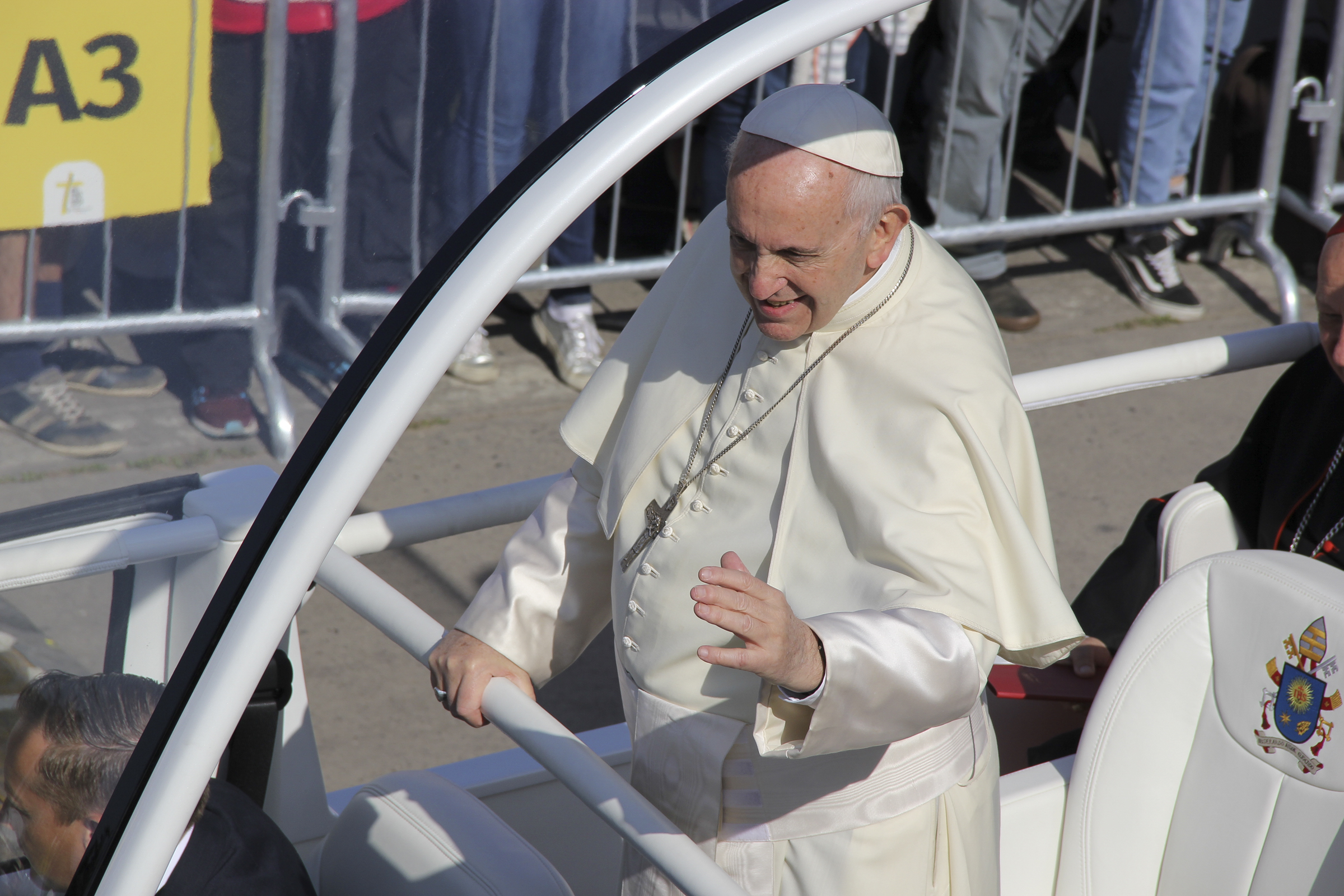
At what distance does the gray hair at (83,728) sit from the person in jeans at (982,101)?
13.9 feet

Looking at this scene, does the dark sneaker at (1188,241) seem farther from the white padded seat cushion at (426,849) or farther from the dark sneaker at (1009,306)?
the white padded seat cushion at (426,849)

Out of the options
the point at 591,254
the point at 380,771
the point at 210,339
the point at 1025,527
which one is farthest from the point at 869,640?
the point at 591,254

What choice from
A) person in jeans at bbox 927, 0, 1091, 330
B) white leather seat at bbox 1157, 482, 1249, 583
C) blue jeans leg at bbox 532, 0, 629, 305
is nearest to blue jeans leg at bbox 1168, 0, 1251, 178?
person in jeans at bbox 927, 0, 1091, 330

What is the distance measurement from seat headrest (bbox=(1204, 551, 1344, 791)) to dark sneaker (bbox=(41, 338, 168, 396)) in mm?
1527

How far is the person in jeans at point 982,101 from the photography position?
16.2 ft

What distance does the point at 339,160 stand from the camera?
1.01 meters

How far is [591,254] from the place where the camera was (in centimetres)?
461

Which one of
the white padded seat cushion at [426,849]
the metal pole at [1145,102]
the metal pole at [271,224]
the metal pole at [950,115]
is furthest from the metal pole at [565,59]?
the metal pole at [1145,102]

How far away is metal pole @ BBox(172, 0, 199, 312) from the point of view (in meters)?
0.95

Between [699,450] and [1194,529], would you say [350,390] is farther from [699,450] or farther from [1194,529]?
[1194,529]

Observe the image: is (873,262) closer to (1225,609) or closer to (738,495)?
(738,495)

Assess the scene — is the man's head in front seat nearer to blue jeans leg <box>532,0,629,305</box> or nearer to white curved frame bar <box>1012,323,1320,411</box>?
blue jeans leg <box>532,0,629,305</box>

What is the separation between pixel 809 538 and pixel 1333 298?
3.32ft

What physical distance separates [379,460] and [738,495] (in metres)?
0.71
